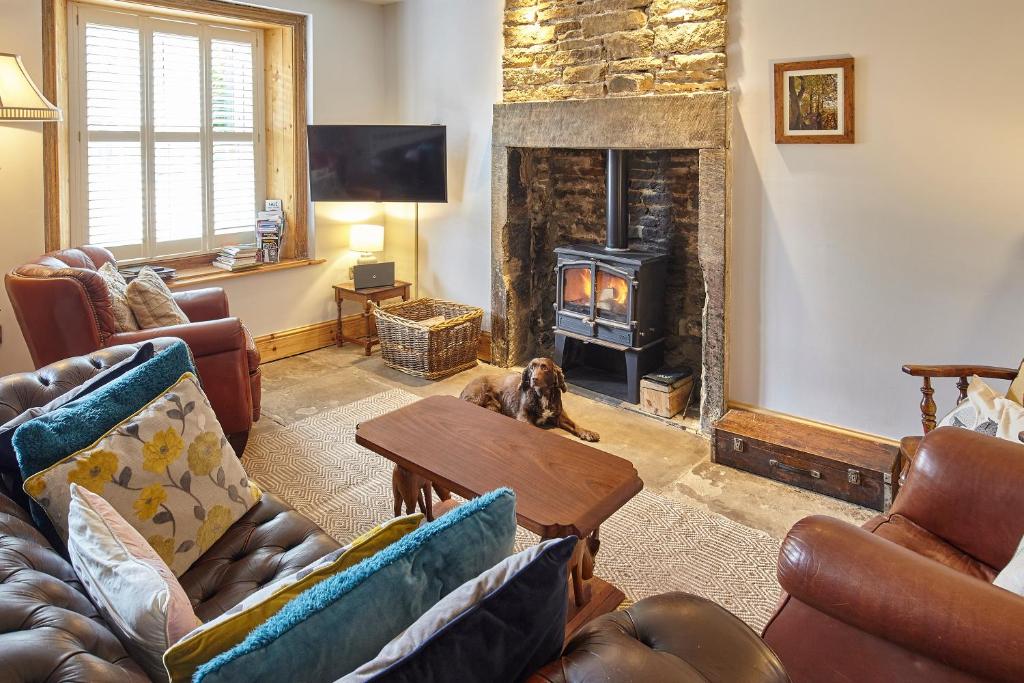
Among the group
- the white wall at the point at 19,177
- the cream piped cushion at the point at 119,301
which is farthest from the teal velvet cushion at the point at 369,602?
the white wall at the point at 19,177

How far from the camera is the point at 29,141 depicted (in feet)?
13.1

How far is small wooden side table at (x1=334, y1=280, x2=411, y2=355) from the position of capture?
209 inches

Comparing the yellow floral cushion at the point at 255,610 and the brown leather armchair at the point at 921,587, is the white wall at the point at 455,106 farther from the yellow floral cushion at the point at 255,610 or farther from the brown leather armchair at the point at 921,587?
the yellow floral cushion at the point at 255,610

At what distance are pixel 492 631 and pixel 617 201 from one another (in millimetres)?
3682

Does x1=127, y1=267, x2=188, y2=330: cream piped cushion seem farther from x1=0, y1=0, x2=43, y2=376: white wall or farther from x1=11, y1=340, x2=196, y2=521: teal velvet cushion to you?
x1=11, y1=340, x2=196, y2=521: teal velvet cushion

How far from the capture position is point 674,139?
3.99 meters

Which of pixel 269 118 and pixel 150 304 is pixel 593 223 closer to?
pixel 269 118

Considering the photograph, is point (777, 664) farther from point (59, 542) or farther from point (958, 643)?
point (59, 542)


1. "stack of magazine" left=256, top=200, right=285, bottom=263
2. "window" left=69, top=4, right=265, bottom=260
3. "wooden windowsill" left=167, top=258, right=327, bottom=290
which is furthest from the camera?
"stack of magazine" left=256, top=200, right=285, bottom=263

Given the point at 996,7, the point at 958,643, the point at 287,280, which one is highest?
the point at 996,7

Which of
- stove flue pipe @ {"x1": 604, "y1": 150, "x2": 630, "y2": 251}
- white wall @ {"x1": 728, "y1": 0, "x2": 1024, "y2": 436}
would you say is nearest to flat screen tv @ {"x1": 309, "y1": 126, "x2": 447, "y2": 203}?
stove flue pipe @ {"x1": 604, "y1": 150, "x2": 630, "y2": 251}

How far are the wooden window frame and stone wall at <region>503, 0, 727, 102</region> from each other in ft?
5.04

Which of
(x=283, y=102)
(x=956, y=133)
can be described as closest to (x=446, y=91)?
(x=283, y=102)

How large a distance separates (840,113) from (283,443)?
10.3 ft
